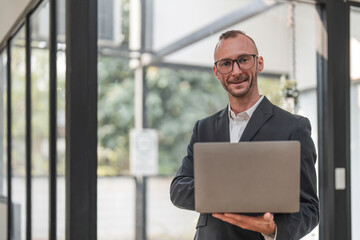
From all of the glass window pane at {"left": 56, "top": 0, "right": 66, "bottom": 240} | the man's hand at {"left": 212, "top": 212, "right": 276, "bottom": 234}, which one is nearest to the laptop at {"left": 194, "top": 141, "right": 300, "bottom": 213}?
the man's hand at {"left": 212, "top": 212, "right": 276, "bottom": 234}

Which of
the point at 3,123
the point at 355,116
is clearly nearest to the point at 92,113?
the point at 355,116

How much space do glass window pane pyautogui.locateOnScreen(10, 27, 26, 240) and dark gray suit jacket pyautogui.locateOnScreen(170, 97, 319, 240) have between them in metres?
1.66

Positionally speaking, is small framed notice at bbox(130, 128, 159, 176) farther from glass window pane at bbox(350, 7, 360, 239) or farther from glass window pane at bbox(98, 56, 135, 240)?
glass window pane at bbox(98, 56, 135, 240)

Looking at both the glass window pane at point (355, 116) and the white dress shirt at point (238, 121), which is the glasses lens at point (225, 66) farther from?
the glass window pane at point (355, 116)

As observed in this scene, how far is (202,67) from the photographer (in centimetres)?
653

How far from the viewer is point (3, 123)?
3930 millimetres

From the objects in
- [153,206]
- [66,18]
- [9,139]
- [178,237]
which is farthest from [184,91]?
[66,18]

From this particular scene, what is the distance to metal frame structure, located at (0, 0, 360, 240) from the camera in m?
1.89

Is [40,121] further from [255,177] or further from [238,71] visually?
[255,177]

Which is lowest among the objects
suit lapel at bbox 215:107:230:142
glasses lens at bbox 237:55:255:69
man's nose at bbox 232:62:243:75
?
suit lapel at bbox 215:107:230:142

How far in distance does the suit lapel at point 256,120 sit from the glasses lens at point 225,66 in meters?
0.15

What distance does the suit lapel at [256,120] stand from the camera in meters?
1.50

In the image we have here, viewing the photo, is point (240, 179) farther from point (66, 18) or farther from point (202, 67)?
point (202, 67)

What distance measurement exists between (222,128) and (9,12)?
217 centimetres
